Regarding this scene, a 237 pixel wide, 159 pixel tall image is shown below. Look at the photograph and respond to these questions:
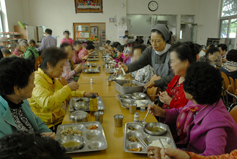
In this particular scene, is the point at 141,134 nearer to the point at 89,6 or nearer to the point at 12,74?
the point at 12,74

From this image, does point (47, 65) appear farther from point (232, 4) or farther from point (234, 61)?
point (232, 4)

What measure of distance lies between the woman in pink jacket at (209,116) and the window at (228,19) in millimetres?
8976

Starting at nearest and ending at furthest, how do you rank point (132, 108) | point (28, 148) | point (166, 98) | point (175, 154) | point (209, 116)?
point (28, 148)
point (175, 154)
point (209, 116)
point (132, 108)
point (166, 98)

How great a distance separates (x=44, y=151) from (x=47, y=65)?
1.56 m

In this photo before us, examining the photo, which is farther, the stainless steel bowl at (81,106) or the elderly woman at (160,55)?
the elderly woman at (160,55)

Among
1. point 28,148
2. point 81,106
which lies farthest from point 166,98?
point 28,148

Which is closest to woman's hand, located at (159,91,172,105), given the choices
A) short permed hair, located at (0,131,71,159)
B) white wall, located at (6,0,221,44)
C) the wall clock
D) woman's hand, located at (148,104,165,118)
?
woman's hand, located at (148,104,165,118)

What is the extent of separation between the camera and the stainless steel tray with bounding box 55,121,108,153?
1095 millimetres

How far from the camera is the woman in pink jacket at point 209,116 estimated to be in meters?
0.99

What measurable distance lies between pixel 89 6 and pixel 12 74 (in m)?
10.1

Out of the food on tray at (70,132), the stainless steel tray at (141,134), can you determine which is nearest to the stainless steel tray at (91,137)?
the food on tray at (70,132)

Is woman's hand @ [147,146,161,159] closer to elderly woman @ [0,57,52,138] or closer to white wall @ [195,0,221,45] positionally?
elderly woman @ [0,57,52,138]

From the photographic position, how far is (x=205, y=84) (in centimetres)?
107

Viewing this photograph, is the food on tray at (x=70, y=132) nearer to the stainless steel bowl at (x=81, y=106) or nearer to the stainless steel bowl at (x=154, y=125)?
the stainless steel bowl at (x=81, y=106)
